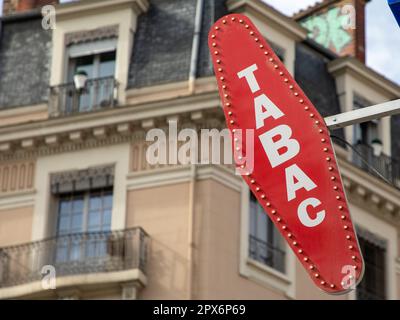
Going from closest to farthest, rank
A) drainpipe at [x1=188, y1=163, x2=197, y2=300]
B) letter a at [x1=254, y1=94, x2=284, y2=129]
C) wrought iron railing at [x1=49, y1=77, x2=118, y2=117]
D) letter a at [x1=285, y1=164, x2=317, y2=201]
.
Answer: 1. letter a at [x1=285, y1=164, x2=317, y2=201]
2. letter a at [x1=254, y1=94, x2=284, y2=129]
3. drainpipe at [x1=188, y1=163, x2=197, y2=300]
4. wrought iron railing at [x1=49, y1=77, x2=118, y2=117]

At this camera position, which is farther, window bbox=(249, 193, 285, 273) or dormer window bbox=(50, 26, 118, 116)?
dormer window bbox=(50, 26, 118, 116)

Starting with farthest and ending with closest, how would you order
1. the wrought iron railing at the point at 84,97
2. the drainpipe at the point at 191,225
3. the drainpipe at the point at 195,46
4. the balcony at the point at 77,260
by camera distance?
the wrought iron railing at the point at 84,97 → the drainpipe at the point at 195,46 → the balcony at the point at 77,260 → the drainpipe at the point at 191,225

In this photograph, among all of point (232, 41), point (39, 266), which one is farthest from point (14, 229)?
point (232, 41)

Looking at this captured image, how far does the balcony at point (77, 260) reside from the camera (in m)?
24.6

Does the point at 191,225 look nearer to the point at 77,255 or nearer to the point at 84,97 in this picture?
the point at 77,255

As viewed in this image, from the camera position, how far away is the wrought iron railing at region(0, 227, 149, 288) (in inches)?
976

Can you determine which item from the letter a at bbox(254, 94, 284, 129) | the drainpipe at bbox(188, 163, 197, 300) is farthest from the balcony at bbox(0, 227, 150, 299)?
the letter a at bbox(254, 94, 284, 129)

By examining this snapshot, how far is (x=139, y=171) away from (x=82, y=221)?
1.43 metres

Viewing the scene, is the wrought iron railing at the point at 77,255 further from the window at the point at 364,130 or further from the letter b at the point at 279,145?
the letter b at the point at 279,145

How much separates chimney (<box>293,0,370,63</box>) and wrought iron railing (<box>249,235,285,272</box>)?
6.64 m

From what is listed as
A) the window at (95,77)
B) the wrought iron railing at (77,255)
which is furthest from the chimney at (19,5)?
the wrought iron railing at (77,255)

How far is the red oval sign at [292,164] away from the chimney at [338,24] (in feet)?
69.9

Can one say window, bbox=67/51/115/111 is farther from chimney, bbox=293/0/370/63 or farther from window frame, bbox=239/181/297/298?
chimney, bbox=293/0/370/63
